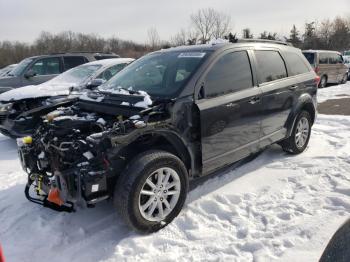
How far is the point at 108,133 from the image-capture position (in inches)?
129

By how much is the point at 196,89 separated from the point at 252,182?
5.09ft

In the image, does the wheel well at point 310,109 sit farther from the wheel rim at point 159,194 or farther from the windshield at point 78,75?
the windshield at point 78,75

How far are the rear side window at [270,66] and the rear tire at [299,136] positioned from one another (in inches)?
33.3

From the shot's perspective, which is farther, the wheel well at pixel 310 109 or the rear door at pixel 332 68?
the rear door at pixel 332 68

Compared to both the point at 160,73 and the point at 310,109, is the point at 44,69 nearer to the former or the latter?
the point at 160,73

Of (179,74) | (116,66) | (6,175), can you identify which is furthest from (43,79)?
(179,74)

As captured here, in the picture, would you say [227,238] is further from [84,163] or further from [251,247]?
[84,163]

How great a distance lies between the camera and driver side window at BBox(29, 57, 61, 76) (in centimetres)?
1051

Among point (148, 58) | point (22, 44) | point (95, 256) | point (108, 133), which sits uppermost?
point (22, 44)

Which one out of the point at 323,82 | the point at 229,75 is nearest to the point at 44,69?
the point at 229,75

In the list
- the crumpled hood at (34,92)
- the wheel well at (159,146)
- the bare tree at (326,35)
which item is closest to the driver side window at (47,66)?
the crumpled hood at (34,92)

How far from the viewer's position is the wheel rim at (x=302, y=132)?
18.5 feet

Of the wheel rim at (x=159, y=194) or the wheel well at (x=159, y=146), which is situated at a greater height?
the wheel well at (x=159, y=146)

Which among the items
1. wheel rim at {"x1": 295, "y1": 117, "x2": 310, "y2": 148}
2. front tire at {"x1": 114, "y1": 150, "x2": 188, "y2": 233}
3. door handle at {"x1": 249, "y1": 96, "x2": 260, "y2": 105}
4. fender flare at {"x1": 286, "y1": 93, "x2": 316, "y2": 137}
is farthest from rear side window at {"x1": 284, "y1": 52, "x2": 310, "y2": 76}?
front tire at {"x1": 114, "y1": 150, "x2": 188, "y2": 233}
